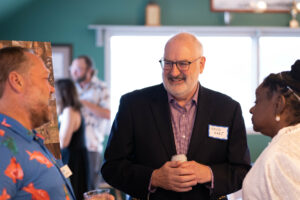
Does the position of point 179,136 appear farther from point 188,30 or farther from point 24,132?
point 188,30

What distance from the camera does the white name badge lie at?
1.87 metres

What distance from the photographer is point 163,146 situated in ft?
6.09

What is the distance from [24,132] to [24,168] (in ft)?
0.47

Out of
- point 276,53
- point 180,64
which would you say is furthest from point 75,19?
point 180,64

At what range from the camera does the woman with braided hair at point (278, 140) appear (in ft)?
3.84

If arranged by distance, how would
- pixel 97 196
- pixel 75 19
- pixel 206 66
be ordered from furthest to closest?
pixel 206 66, pixel 75 19, pixel 97 196

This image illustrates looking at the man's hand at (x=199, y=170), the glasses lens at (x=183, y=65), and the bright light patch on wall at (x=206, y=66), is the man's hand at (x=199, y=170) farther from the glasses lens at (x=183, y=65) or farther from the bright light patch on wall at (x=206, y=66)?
the bright light patch on wall at (x=206, y=66)

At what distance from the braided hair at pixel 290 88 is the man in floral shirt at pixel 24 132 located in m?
0.88

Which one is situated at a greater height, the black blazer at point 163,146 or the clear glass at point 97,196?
the black blazer at point 163,146

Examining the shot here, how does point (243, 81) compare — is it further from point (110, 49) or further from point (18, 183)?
point (18, 183)

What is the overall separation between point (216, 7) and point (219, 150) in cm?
397

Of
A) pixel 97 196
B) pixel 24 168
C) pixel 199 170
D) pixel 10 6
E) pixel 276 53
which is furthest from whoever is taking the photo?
pixel 276 53

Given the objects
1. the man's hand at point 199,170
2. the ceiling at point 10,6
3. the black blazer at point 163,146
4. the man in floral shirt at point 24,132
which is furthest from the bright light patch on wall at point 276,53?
the man in floral shirt at point 24,132

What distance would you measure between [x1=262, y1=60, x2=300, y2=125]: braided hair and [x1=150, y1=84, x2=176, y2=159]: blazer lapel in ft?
1.90
